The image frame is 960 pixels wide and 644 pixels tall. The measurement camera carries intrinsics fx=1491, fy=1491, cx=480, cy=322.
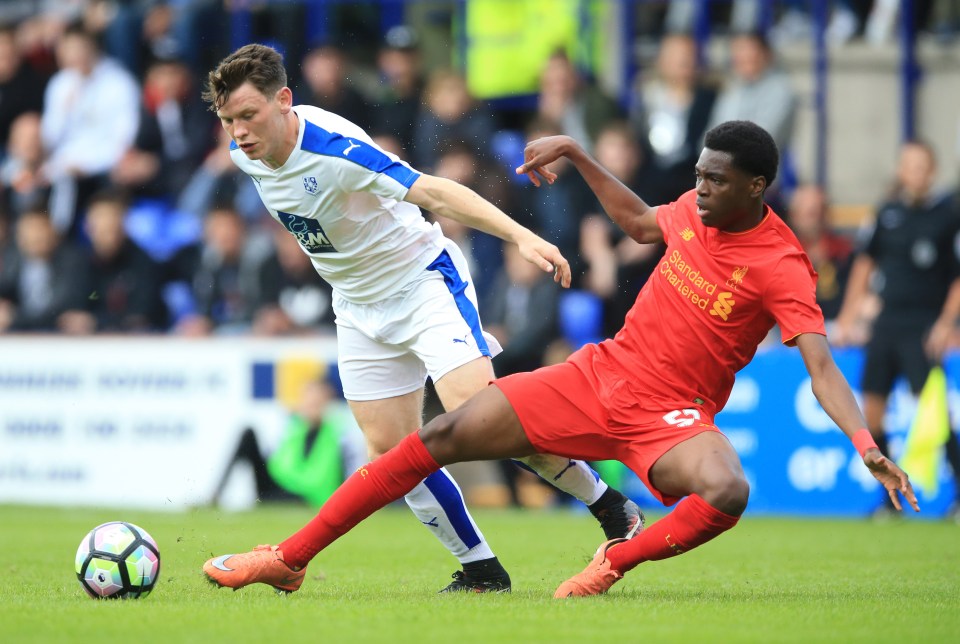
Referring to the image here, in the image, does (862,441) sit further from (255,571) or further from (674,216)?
(255,571)

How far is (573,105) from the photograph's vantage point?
14016 mm

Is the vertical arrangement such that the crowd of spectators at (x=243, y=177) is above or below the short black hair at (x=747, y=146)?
below

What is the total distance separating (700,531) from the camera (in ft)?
20.4

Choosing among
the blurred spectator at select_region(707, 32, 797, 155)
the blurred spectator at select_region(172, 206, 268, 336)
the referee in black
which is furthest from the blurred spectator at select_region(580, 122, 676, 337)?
the blurred spectator at select_region(172, 206, 268, 336)

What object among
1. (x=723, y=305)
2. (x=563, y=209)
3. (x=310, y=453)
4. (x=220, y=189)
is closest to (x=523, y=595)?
(x=723, y=305)

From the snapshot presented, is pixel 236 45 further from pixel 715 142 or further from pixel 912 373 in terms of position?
pixel 715 142

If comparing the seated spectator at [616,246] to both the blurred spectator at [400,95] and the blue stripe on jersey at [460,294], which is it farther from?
the blue stripe on jersey at [460,294]

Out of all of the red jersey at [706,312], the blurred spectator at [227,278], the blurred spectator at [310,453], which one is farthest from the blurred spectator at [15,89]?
the red jersey at [706,312]

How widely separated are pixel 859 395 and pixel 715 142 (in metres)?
6.63

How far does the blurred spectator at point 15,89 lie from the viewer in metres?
17.3

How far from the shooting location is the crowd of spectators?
13.2 meters

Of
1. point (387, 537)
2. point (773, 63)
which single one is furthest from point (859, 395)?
point (387, 537)

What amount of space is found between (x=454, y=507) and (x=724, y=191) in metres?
1.91

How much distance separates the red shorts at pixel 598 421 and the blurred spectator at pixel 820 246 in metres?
6.91
